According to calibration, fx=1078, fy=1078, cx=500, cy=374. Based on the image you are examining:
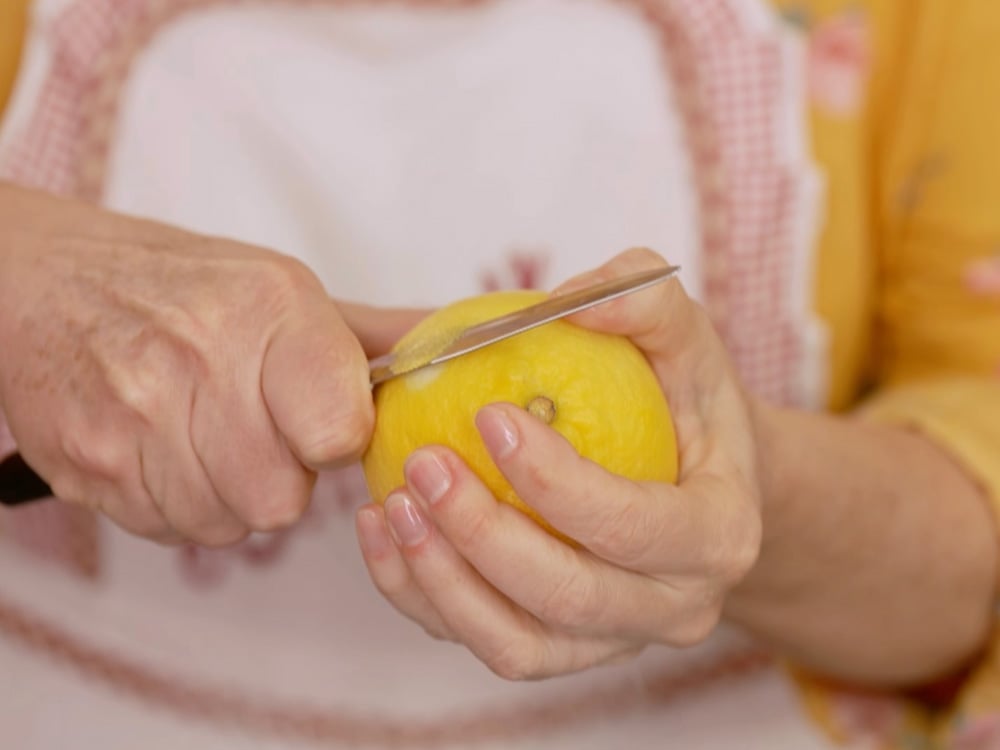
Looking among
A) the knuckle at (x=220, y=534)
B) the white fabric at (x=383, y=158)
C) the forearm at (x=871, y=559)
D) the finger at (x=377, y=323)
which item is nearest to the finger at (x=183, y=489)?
the knuckle at (x=220, y=534)

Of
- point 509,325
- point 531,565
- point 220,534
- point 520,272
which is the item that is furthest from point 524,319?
point 520,272

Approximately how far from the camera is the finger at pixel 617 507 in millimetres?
Result: 453

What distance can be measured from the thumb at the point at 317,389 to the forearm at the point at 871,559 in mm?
310

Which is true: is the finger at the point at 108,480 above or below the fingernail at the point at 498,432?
below

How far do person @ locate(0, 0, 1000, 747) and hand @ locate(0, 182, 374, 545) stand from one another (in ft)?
0.03

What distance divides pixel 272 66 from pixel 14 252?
0.88 feet

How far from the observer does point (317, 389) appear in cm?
50

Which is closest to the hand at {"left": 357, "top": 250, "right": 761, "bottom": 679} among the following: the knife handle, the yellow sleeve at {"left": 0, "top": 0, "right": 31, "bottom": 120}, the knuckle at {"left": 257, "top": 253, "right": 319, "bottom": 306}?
the knuckle at {"left": 257, "top": 253, "right": 319, "bottom": 306}

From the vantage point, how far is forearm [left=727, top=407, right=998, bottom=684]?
28.7 inches

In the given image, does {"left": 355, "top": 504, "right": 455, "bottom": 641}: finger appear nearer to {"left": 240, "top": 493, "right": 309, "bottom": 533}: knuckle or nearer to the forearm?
{"left": 240, "top": 493, "right": 309, "bottom": 533}: knuckle

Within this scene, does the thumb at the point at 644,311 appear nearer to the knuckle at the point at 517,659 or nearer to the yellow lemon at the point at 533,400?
the yellow lemon at the point at 533,400

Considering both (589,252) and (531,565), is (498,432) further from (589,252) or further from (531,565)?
(589,252)

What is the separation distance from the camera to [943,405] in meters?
A: 0.83

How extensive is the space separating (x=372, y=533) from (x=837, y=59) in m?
0.55
